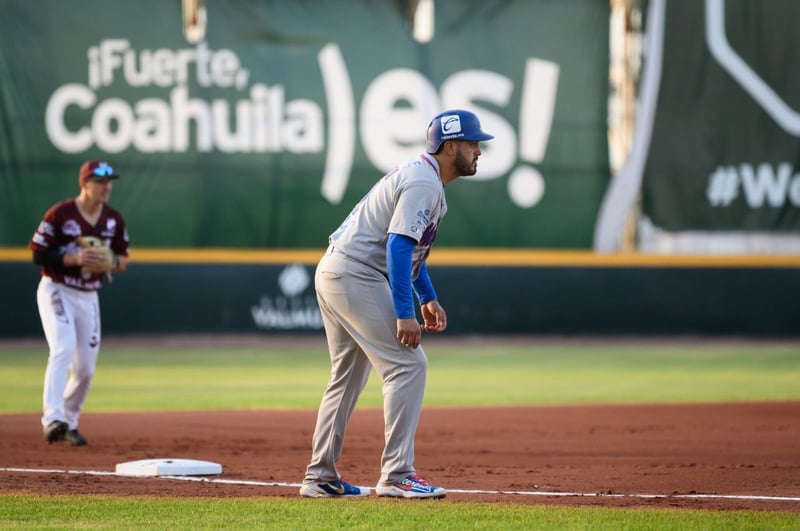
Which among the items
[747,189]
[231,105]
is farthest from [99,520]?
[747,189]

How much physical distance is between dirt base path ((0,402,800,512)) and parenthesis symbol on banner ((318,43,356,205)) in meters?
8.91

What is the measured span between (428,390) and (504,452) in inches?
177

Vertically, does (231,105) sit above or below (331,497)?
above

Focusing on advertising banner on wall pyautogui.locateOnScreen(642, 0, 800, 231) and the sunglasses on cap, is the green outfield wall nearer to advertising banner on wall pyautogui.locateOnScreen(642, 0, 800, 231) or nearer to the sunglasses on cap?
advertising banner on wall pyautogui.locateOnScreen(642, 0, 800, 231)

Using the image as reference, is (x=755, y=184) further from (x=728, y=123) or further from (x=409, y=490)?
(x=409, y=490)

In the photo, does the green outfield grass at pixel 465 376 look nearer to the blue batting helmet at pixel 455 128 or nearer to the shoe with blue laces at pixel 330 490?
the shoe with blue laces at pixel 330 490

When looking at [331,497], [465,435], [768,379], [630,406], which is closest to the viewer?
[331,497]

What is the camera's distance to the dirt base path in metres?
6.36

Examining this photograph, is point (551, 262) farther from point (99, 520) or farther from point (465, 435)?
point (99, 520)

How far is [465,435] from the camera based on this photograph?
927 centimetres

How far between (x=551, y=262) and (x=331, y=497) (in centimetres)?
1330

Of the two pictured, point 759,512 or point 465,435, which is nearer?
point 759,512

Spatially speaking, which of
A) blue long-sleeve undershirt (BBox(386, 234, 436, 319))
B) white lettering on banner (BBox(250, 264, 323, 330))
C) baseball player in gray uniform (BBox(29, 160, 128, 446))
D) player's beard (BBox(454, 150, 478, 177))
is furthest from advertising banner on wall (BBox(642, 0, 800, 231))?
blue long-sleeve undershirt (BBox(386, 234, 436, 319))

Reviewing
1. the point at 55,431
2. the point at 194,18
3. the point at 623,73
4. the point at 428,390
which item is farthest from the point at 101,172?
the point at 623,73
